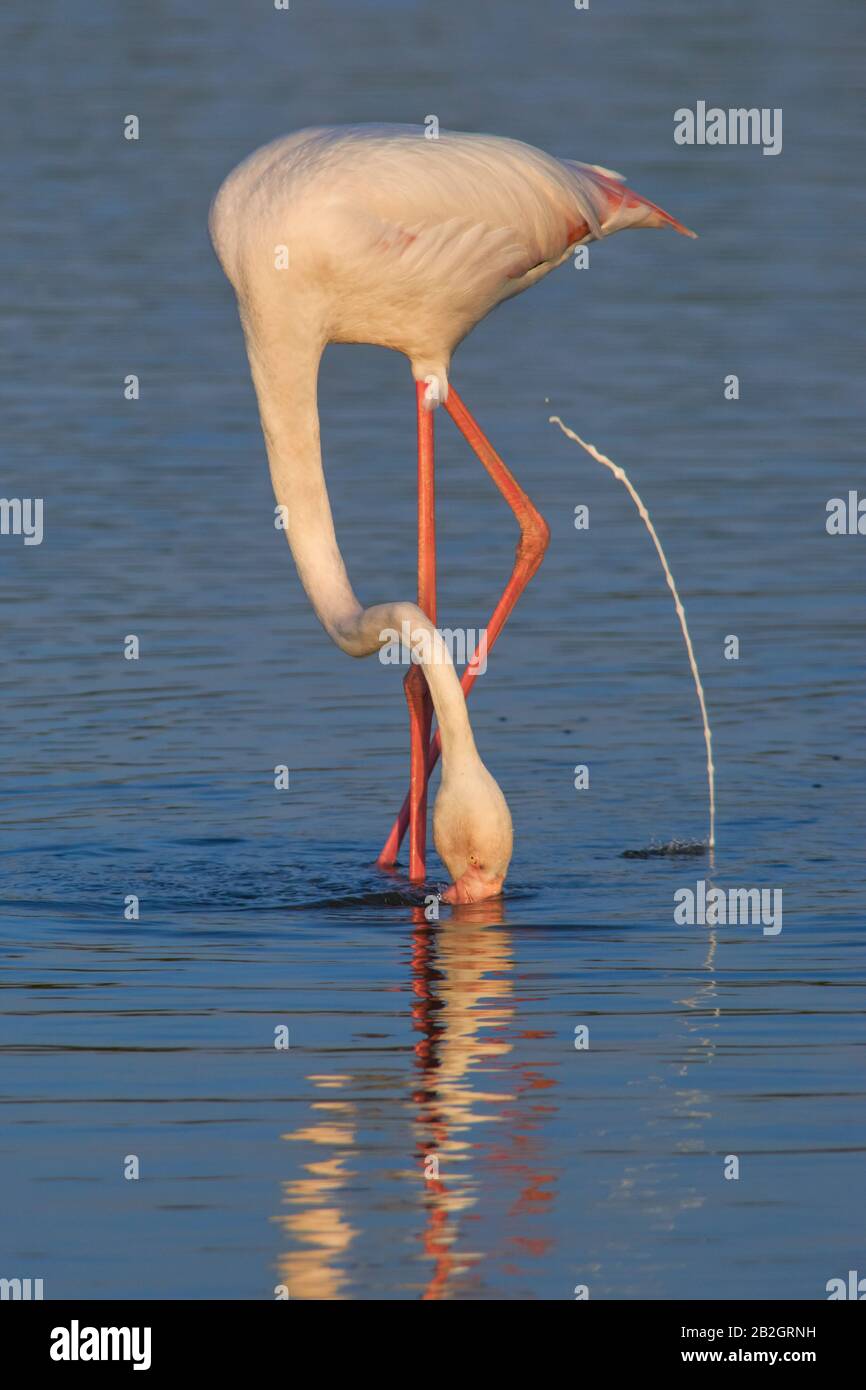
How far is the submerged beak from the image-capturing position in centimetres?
947

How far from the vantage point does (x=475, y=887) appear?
31.2 ft

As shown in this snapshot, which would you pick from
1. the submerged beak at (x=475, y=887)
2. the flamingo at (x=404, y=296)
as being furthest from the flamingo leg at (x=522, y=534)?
the submerged beak at (x=475, y=887)

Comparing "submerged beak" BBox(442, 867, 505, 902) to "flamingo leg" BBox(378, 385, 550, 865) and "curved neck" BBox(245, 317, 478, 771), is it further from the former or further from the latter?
"flamingo leg" BBox(378, 385, 550, 865)

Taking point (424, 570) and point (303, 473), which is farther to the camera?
point (424, 570)

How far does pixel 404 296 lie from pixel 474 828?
2.13 metres

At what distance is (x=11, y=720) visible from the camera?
474 inches

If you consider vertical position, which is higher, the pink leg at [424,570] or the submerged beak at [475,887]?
the pink leg at [424,570]

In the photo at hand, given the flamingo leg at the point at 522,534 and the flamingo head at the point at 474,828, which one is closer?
the flamingo head at the point at 474,828

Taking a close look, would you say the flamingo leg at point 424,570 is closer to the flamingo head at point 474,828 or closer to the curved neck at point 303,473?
the curved neck at point 303,473

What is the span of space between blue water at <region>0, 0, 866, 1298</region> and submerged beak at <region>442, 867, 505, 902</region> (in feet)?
0.21

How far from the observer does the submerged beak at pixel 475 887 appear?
9469mm

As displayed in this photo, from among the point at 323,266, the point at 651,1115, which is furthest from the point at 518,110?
the point at 651,1115

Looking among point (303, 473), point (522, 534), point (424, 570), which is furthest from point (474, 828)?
point (522, 534)

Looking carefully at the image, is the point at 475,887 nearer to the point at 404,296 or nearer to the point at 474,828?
the point at 474,828
